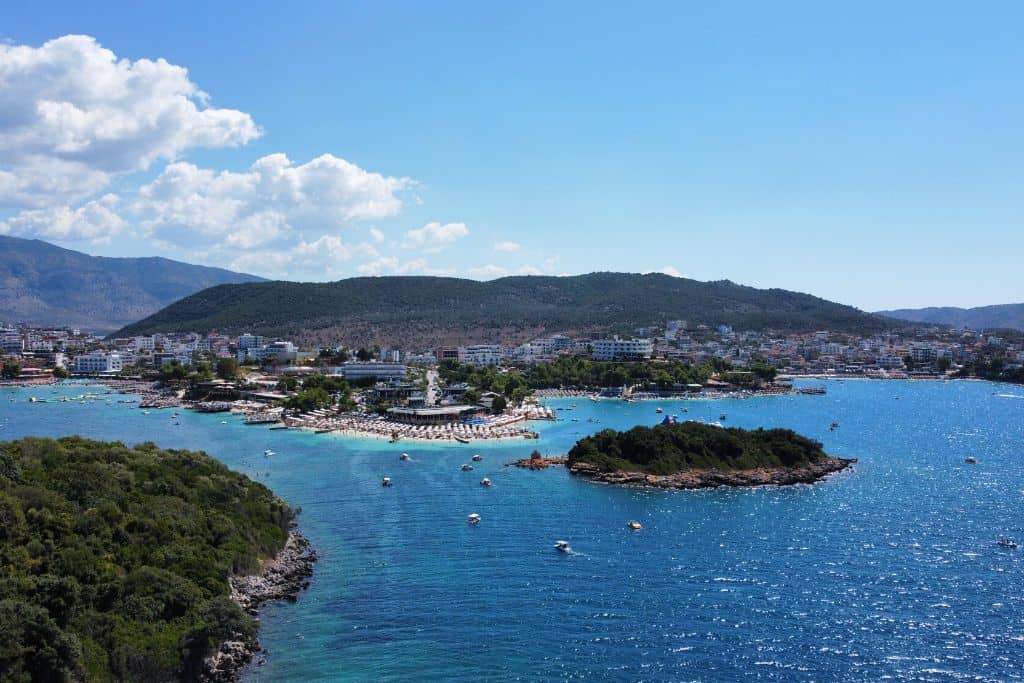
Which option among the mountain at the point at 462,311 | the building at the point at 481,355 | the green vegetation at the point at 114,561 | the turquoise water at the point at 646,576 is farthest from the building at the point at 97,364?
the green vegetation at the point at 114,561

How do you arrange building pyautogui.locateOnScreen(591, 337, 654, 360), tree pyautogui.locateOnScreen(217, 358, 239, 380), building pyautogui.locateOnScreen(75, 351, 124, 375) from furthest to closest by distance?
building pyautogui.locateOnScreen(75, 351, 124, 375) < building pyautogui.locateOnScreen(591, 337, 654, 360) < tree pyautogui.locateOnScreen(217, 358, 239, 380)

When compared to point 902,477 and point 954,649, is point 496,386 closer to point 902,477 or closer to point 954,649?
point 902,477

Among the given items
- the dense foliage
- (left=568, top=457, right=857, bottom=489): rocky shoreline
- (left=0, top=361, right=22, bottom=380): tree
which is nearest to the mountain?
(left=0, top=361, right=22, bottom=380): tree

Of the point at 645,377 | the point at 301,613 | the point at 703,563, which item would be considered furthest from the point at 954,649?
the point at 645,377

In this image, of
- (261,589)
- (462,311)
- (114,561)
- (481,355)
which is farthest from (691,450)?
(462,311)

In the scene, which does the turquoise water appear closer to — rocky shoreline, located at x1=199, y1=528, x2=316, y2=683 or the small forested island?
rocky shoreline, located at x1=199, y1=528, x2=316, y2=683

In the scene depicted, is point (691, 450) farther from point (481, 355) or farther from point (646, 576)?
point (481, 355)
